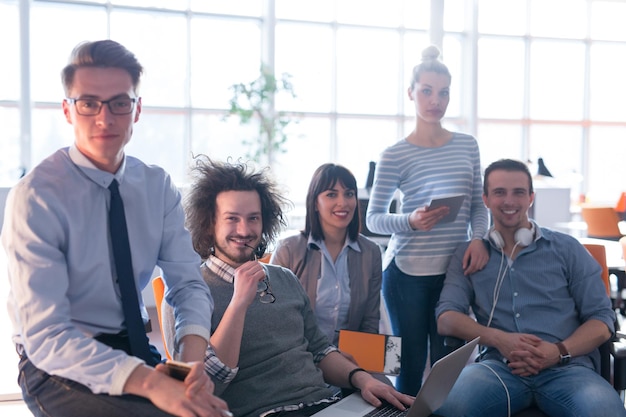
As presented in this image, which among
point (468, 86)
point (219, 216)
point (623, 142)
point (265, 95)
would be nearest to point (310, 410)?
point (219, 216)

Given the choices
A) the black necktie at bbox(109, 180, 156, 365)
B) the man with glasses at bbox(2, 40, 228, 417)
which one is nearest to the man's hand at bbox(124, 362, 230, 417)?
the man with glasses at bbox(2, 40, 228, 417)

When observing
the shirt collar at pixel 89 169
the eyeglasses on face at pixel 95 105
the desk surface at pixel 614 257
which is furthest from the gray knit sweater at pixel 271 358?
the desk surface at pixel 614 257

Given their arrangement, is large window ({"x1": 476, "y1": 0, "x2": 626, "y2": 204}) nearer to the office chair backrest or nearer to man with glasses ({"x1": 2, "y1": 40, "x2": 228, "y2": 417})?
the office chair backrest

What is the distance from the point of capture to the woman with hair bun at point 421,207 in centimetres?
293

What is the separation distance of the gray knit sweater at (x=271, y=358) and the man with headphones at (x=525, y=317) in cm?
59

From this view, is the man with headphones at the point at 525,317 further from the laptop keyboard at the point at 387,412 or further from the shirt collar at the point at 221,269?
the shirt collar at the point at 221,269

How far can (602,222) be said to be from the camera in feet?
25.7

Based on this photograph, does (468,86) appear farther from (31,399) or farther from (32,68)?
(31,399)

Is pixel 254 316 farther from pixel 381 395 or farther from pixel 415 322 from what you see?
pixel 415 322

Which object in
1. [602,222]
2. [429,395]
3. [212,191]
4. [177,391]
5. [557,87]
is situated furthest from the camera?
[557,87]

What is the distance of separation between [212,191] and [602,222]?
6.52m

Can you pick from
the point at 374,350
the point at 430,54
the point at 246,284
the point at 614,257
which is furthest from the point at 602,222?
the point at 246,284

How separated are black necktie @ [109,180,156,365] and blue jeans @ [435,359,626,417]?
1.21 meters

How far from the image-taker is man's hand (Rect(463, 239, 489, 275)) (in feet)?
9.11
